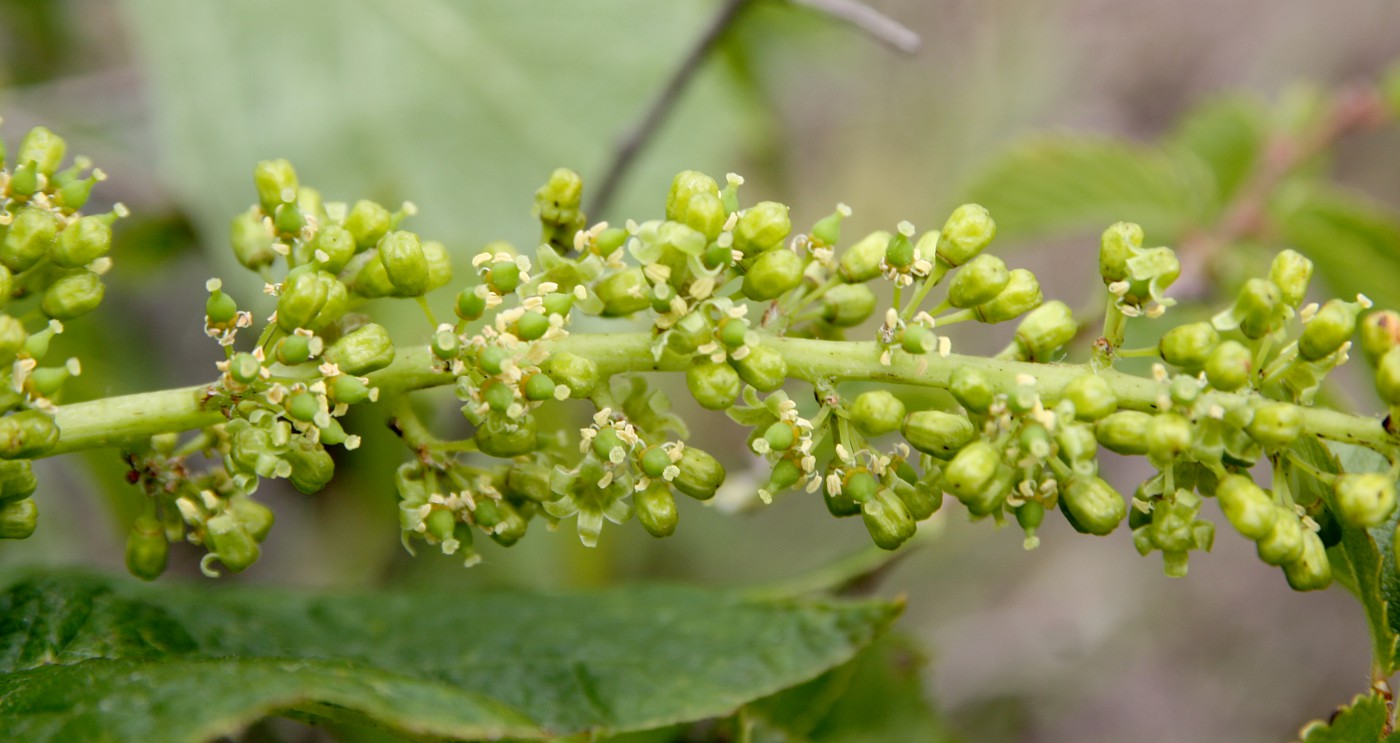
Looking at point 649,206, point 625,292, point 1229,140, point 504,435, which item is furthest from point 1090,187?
point 504,435

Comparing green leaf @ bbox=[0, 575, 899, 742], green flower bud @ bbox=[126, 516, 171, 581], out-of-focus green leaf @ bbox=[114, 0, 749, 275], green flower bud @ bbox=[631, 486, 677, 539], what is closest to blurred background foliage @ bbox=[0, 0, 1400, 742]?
out-of-focus green leaf @ bbox=[114, 0, 749, 275]

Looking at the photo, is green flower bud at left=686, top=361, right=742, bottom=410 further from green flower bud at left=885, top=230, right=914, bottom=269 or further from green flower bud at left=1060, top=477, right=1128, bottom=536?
green flower bud at left=1060, top=477, right=1128, bottom=536

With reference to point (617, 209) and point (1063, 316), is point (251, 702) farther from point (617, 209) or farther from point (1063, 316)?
point (617, 209)

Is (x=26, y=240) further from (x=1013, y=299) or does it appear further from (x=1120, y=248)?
(x=1120, y=248)

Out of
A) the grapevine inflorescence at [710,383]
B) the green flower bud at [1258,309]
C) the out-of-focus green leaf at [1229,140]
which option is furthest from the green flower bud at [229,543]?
the out-of-focus green leaf at [1229,140]

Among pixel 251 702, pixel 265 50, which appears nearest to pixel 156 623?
pixel 251 702

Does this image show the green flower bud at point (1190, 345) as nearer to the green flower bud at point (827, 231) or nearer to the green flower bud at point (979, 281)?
the green flower bud at point (979, 281)

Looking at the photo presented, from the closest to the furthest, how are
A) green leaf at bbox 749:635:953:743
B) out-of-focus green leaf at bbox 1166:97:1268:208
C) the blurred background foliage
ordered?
green leaf at bbox 749:635:953:743 → the blurred background foliage → out-of-focus green leaf at bbox 1166:97:1268:208

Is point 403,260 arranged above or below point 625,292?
below
